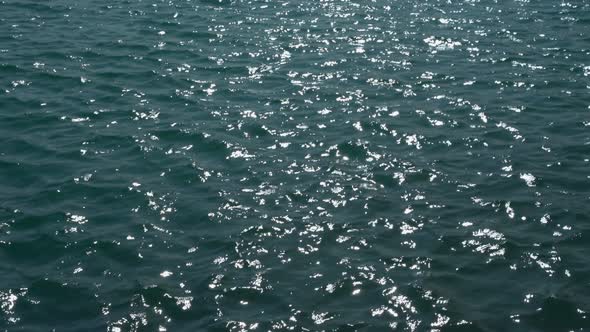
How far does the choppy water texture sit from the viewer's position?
11734 millimetres

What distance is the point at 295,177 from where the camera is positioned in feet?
50.7

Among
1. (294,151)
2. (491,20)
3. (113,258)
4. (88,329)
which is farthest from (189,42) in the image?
(88,329)

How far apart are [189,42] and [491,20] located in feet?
35.2

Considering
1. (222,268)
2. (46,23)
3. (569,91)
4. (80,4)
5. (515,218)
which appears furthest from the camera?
(80,4)

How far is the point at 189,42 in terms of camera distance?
23828 mm

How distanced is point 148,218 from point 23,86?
8.14 meters

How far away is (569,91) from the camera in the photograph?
1964 centimetres

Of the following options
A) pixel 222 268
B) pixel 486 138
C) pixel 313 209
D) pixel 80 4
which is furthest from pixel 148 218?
pixel 80 4

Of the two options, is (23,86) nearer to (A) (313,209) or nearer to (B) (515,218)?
(A) (313,209)

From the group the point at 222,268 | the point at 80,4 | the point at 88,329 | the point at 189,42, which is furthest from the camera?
the point at 80,4

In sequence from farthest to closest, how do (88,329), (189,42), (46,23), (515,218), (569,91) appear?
(46,23) < (189,42) < (569,91) < (515,218) < (88,329)

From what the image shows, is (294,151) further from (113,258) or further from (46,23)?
(46,23)

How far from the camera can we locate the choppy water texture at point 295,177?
38.5ft

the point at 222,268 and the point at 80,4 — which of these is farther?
the point at 80,4
